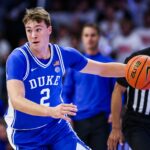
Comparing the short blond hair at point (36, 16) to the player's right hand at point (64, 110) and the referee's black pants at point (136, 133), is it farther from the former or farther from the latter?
the referee's black pants at point (136, 133)

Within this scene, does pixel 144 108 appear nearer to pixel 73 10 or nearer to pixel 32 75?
pixel 32 75

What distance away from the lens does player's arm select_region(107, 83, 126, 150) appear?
19.5 ft

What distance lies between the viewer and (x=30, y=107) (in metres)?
4.58

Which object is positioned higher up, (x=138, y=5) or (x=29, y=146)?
(x=138, y=5)

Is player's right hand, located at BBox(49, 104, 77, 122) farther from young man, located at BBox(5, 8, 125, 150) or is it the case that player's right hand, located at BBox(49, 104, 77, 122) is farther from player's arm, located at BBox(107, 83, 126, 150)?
player's arm, located at BBox(107, 83, 126, 150)

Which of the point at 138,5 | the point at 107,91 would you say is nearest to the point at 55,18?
the point at 138,5

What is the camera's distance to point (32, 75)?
519 centimetres

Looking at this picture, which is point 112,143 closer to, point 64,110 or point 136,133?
point 136,133

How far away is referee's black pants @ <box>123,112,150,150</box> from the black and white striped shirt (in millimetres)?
97

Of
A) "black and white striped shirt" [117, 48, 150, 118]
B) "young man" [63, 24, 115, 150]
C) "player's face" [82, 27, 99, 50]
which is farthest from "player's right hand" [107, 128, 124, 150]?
"player's face" [82, 27, 99, 50]

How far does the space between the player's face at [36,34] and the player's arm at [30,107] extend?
1.68ft

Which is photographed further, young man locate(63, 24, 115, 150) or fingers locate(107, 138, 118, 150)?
young man locate(63, 24, 115, 150)

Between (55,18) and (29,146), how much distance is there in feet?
23.4

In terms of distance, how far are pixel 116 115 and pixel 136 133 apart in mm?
336
